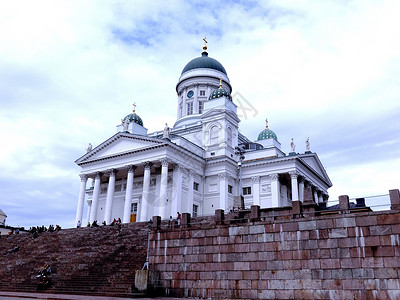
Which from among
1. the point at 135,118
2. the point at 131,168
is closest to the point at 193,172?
the point at 131,168

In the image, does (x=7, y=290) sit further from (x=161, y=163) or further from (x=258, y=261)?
(x=161, y=163)

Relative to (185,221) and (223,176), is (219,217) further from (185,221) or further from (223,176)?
(223,176)

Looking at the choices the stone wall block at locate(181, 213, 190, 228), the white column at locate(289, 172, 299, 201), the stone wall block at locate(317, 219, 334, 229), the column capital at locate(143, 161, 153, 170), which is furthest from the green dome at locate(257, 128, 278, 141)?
the stone wall block at locate(317, 219, 334, 229)

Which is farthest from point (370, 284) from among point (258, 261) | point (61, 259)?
point (61, 259)

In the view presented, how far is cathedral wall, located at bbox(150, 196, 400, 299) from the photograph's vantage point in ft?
51.1

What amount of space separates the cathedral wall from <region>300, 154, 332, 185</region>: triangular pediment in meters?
23.3

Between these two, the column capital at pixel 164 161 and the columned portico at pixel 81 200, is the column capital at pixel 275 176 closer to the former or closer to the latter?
the column capital at pixel 164 161

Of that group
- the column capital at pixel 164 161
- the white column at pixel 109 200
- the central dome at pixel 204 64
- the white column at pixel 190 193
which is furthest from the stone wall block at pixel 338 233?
the central dome at pixel 204 64

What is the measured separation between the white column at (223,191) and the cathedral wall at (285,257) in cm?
1893

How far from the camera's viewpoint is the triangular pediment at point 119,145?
129ft

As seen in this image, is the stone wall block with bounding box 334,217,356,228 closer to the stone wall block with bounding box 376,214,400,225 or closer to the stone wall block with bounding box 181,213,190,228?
the stone wall block with bounding box 376,214,400,225

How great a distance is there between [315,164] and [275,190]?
28.8ft

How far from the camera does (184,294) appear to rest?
19.3 m

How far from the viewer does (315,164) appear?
1825 inches
